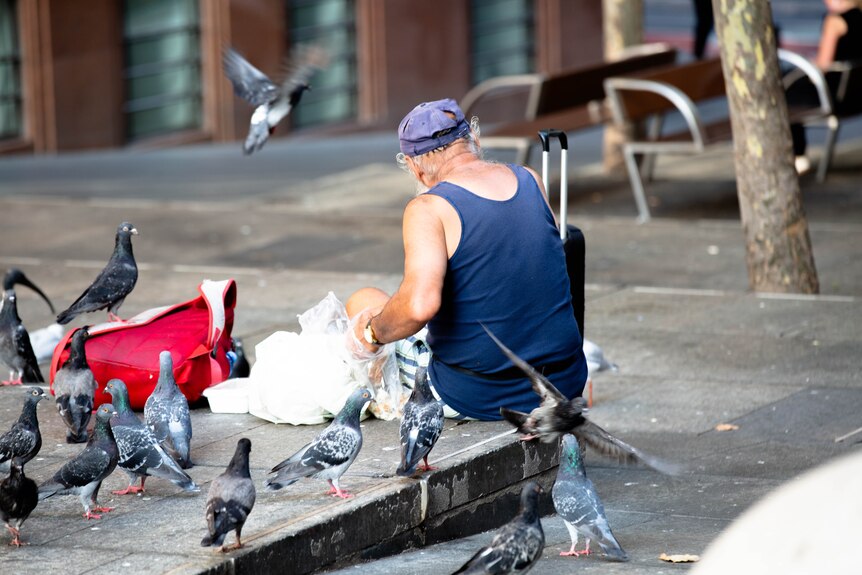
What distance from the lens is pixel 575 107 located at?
43.7 ft

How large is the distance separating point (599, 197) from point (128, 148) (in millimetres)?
6334

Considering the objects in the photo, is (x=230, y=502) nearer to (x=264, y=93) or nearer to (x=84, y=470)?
(x=84, y=470)

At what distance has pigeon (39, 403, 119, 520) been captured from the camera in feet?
15.4

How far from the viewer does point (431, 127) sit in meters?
5.34

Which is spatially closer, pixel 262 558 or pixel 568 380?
pixel 262 558

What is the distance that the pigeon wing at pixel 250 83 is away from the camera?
7223 mm

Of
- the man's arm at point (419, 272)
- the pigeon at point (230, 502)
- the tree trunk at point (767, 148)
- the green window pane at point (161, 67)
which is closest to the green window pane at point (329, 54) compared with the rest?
the green window pane at point (161, 67)

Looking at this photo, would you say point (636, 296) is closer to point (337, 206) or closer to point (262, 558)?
point (337, 206)

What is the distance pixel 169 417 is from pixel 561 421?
138 cm

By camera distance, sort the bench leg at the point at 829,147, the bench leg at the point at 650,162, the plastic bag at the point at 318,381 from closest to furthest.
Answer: the plastic bag at the point at 318,381, the bench leg at the point at 829,147, the bench leg at the point at 650,162

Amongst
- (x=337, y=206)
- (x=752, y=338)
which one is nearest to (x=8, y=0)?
(x=337, y=206)

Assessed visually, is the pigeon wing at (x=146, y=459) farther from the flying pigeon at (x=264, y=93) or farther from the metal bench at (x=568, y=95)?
the metal bench at (x=568, y=95)

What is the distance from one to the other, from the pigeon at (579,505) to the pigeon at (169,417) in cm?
130

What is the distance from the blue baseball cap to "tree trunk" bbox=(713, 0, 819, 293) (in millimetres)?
3974
